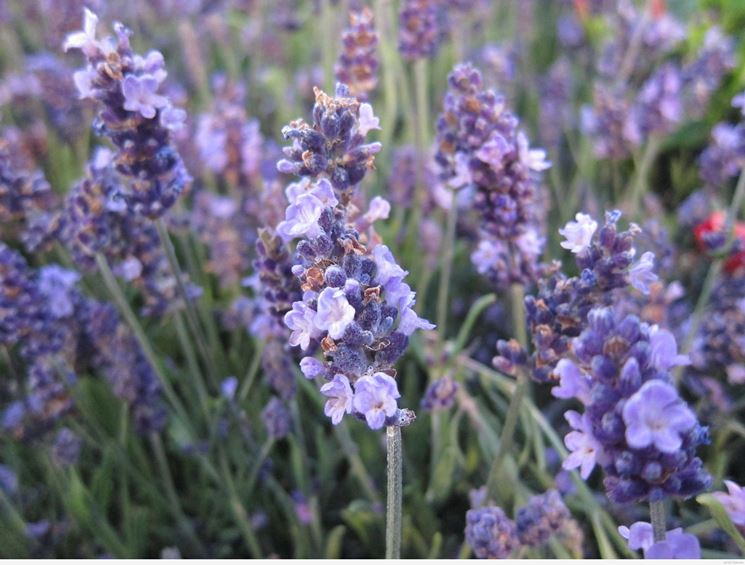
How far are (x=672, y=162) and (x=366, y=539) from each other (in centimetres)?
180

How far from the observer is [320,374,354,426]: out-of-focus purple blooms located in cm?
90

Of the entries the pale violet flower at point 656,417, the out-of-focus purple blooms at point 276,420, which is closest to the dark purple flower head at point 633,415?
the pale violet flower at point 656,417

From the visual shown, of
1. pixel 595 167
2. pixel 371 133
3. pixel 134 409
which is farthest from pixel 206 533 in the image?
pixel 595 167

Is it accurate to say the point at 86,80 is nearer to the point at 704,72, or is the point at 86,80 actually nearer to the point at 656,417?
the point at 656,417

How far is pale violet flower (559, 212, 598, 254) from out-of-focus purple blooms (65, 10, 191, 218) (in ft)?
2.19

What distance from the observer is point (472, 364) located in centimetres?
172

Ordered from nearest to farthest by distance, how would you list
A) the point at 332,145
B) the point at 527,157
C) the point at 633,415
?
the point at 633,415
the point at 332,145
the point at 527,157

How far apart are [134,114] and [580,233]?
29.1 inches

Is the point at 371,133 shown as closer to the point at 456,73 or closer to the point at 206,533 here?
the point at 456,73

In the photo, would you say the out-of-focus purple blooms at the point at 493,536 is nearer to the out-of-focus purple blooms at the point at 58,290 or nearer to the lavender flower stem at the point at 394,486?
the lavender flower stem at the point at 394,486

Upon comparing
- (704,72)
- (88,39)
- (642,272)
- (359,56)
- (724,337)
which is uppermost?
(704,72)

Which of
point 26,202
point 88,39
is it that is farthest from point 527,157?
point 26,202

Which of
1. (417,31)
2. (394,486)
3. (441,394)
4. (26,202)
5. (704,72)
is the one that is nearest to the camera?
(394,486)

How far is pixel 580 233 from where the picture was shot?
3.64 ft
